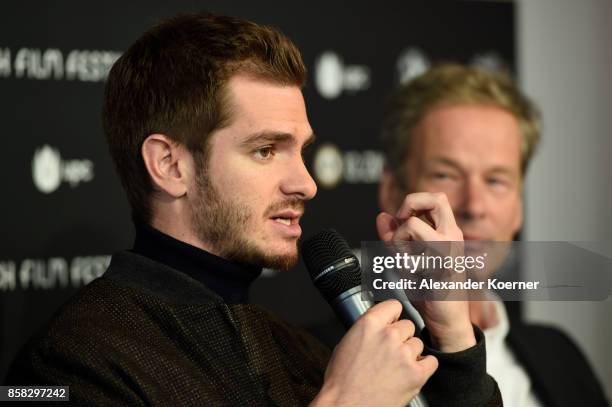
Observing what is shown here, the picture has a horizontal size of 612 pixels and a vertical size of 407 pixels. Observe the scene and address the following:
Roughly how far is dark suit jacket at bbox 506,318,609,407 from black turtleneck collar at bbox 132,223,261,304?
3.39 feet

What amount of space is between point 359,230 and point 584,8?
1.34m

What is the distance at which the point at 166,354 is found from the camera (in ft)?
3.93

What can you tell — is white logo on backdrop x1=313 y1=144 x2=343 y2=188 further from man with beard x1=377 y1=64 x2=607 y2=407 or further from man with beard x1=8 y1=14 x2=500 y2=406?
man with beard x1=8 y1=14 x2=500 y2=406

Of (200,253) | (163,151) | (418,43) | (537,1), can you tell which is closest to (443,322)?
(200,253)

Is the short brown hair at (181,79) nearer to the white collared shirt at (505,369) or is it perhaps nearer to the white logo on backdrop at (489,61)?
the white collared shirt at (505,369)

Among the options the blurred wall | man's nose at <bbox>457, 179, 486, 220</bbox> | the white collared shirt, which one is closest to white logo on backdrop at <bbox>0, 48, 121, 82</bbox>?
man's nose at <bbox>457, 179, 486, 220</bbox>

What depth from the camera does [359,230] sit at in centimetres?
233

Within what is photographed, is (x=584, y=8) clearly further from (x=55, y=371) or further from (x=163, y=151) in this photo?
(x=55, y=371)

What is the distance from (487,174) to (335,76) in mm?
527

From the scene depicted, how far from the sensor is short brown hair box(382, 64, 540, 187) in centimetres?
220

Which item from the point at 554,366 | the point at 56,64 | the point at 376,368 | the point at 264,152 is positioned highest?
the point at 56,64

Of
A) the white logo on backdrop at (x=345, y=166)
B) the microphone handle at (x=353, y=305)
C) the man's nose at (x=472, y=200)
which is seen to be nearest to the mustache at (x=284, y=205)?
the microphone handle at (x=353, y=305)

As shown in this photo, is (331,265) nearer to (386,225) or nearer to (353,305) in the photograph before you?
(353,305)

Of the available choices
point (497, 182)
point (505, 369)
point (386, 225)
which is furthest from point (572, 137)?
point (386, 225)
